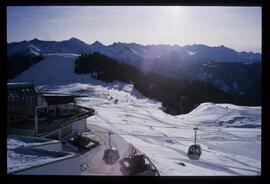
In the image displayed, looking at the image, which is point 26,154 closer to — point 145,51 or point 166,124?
point 166,124

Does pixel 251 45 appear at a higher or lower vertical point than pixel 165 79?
higher

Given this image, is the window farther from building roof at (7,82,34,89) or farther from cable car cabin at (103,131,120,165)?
building roof at (7,82,34,89)

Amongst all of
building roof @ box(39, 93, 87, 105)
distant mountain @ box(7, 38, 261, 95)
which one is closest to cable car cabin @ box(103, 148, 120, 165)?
building roof @ box(39, 93, 87, 105)

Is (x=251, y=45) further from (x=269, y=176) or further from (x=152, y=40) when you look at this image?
(x=269, y=176)

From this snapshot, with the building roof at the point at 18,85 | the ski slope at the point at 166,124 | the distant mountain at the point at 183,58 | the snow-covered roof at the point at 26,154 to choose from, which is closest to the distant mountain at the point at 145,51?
the distant mountain at the point at 183,58

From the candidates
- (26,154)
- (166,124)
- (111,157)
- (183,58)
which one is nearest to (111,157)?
(111,157)

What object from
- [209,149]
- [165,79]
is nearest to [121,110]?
[165,79]
